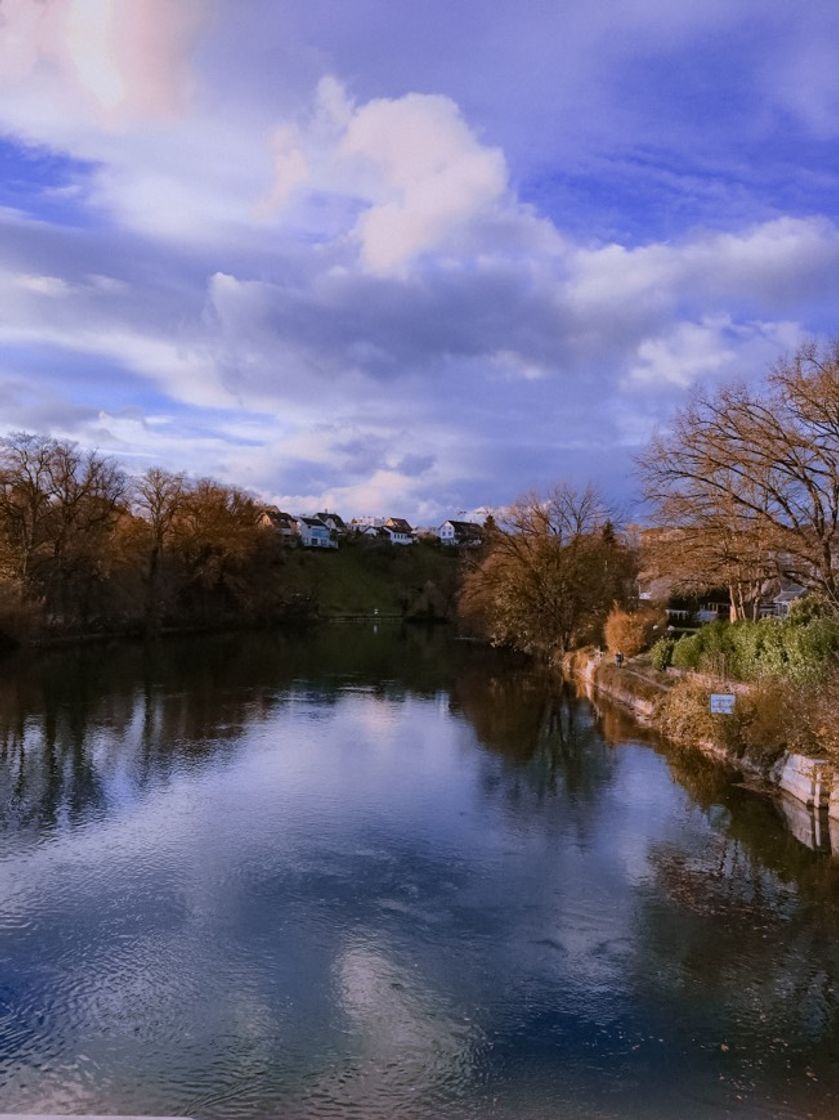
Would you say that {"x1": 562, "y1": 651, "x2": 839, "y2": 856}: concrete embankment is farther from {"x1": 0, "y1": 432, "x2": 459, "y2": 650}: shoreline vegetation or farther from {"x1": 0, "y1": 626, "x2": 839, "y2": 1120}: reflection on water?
{"x1": 0, "y1": 432, "x2": 459, "y2": 650}: shoreline vegetation

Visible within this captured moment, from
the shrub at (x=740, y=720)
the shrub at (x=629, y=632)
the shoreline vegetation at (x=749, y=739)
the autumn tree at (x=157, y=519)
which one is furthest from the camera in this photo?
the autumn tree at (x=157, y=519)

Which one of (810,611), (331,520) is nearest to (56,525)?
(810,611)

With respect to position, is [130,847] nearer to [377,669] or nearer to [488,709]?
[488,709]

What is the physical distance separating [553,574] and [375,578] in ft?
203

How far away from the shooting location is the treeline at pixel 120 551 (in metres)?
45.9

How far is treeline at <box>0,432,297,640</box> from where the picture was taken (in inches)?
1809

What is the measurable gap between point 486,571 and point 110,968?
41.6 meters

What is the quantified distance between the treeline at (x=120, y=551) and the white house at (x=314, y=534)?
146ft

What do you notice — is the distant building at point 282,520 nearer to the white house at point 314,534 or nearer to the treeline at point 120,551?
the white house at point 314,534

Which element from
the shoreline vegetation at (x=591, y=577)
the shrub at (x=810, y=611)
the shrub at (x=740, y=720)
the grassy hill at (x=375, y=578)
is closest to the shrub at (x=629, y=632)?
the shoreline vegetation at (x=591, y=577)

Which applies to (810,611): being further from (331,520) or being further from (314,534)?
(331,520)

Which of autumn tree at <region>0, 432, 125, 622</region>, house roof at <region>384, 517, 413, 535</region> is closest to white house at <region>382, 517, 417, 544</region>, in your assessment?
house roof at <region>384, 517, 413, 535</region>

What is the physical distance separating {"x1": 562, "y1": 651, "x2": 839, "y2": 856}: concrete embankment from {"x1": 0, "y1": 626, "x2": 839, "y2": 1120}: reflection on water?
1.81 feet

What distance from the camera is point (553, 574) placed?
4588 centimetres
